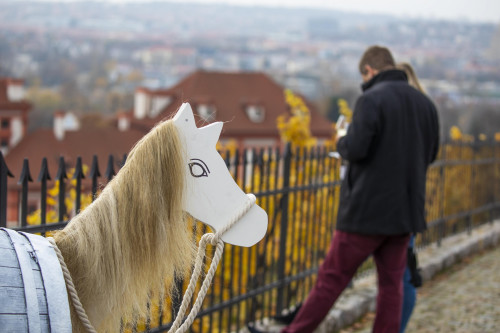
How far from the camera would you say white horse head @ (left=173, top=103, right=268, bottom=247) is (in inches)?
69.9

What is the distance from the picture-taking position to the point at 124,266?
168cm

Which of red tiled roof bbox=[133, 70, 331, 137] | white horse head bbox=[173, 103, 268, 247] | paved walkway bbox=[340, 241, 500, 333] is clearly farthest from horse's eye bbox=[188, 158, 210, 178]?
red tiled roof bbox=[133, 70, 331, 137]

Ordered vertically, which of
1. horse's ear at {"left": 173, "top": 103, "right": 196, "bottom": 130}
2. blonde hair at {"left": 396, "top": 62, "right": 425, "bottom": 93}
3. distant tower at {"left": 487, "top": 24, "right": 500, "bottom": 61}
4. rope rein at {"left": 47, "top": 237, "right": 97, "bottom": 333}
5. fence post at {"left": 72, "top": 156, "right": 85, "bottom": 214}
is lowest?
rope rein at {"left": 47, "top": 237, "right": 97, "bottom": 333}

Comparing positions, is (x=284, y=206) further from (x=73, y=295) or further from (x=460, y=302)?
(x=73, y=295)

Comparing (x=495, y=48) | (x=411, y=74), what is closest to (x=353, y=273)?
(x=411, y=74)

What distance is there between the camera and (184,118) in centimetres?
176

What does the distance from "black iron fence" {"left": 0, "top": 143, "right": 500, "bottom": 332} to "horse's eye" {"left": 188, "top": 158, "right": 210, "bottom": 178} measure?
12.7 inches

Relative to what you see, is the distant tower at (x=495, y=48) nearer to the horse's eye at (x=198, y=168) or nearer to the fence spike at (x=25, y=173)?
the fence spike at (x=25, y=173)

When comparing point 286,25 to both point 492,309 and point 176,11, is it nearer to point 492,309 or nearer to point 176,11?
point 176,11

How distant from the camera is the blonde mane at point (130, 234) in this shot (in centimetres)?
165

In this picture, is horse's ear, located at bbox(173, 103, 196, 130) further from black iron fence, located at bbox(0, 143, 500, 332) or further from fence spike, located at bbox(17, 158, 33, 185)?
fence spike, located at bbox(17, 158, 33, 185)

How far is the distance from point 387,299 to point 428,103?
1168 millimetres

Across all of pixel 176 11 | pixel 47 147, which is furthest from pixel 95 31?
pixel 47 147

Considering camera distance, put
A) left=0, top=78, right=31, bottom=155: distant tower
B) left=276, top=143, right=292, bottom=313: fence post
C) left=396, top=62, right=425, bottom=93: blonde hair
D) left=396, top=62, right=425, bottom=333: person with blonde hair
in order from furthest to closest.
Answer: left=0, top=78, right=31, bottom=155: distant tower → left=276, top=143, right=292, bottom=313: fence post → left=396, top=62, right=425, bottom=93: blonde hair → left=396, top=62, right=425, bottom=333: person with blonde hair
